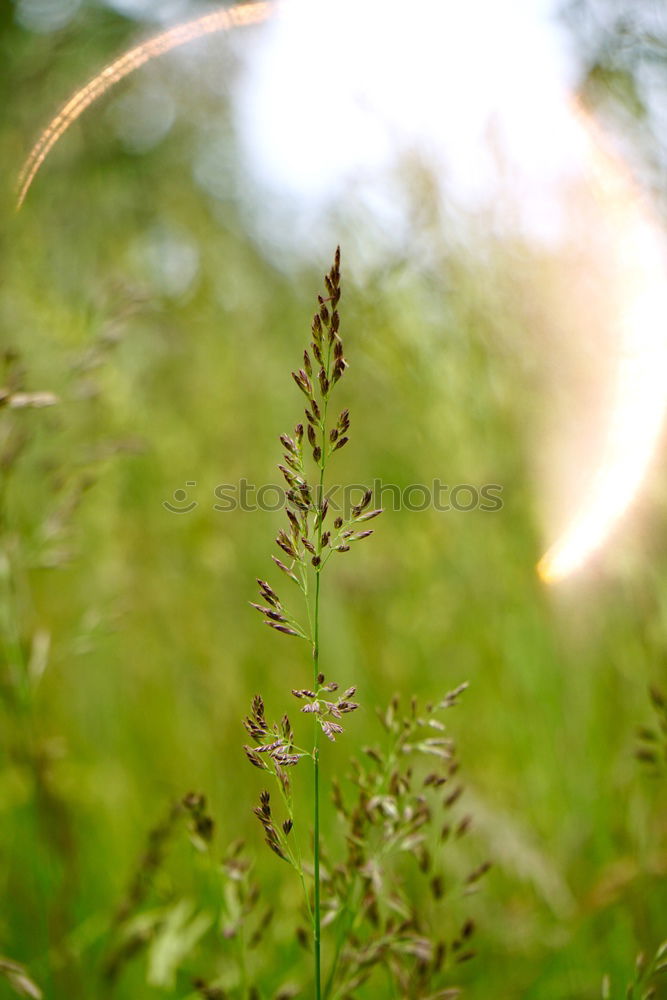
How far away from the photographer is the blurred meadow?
3.80ft

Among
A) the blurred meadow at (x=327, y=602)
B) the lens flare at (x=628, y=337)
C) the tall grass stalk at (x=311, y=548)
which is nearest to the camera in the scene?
the tall grass stalk at (x=311, y=548)

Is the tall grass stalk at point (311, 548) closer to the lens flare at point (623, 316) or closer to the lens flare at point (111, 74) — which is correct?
the lens flare at point (111, 74)

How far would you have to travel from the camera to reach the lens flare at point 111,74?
983 millimetres

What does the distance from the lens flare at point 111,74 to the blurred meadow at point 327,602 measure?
177mm

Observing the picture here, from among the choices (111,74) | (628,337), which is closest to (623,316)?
(628,337)

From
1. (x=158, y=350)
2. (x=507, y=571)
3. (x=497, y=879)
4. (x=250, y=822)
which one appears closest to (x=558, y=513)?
(x=507, y=571)

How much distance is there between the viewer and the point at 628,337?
4.76ft

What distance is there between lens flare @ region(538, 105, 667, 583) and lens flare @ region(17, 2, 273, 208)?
1.91 feet

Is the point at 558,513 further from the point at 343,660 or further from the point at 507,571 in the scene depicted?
the point at 343,660

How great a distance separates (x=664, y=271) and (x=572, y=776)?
2.89ft

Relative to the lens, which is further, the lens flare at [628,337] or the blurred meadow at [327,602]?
the lens flare at [628,337]

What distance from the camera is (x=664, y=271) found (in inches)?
53.2

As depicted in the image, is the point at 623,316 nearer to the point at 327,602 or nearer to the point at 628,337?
the point at 628,337

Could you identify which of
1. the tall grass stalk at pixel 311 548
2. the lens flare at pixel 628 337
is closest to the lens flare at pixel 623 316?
the lens flare at pixel 628 337
